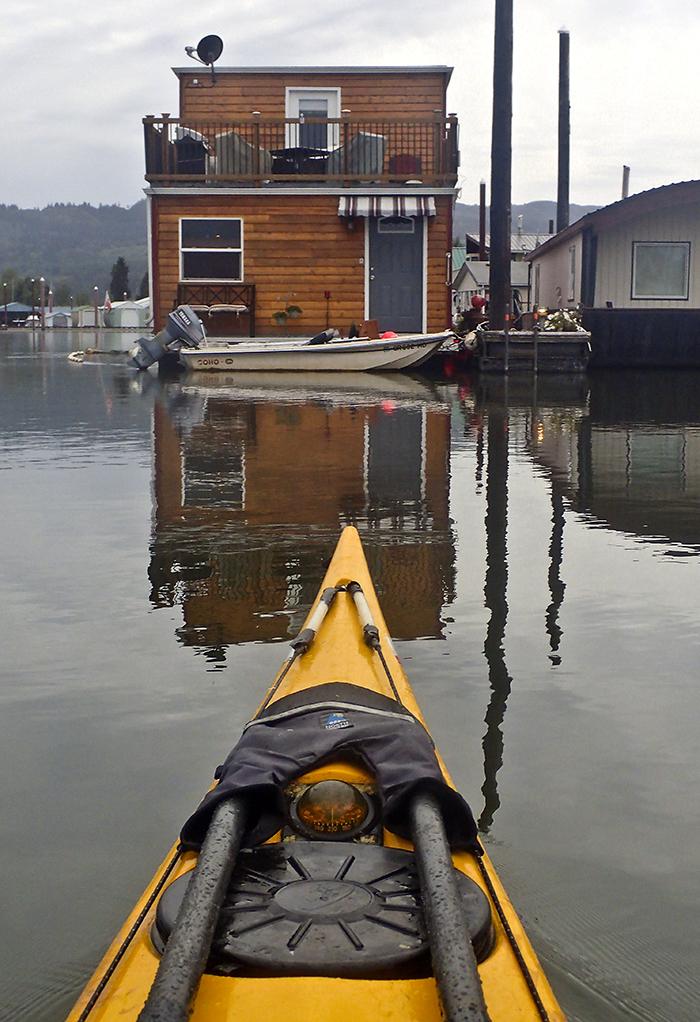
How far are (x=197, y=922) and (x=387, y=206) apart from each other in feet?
78.0

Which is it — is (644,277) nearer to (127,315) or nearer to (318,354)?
(318,354)

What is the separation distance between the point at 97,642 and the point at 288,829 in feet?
8.88

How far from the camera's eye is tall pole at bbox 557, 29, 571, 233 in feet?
109

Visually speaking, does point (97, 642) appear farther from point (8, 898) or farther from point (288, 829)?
point (288, 829)

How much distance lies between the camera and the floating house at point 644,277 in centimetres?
2441

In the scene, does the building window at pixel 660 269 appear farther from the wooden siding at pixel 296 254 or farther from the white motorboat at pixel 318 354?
the white motorboat at pixel 318 354

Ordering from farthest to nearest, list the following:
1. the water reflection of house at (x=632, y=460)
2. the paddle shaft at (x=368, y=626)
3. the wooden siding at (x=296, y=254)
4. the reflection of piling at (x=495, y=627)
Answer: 1. the wooden siding at (x=296, y=254)
2. the water reflection of house at (x=632, y=460)
3. the reflection of piling at (x=495, y=627)
4. the paddle shaft at (x=368, y=626)

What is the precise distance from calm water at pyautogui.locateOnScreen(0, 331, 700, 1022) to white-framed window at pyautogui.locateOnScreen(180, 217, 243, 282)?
14.2m

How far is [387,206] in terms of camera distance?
24719mm

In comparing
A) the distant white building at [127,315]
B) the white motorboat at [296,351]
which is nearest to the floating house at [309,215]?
the white motorboat at [296,351]

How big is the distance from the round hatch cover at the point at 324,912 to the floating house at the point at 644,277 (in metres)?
22.8

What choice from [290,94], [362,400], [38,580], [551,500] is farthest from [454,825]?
[290,94]

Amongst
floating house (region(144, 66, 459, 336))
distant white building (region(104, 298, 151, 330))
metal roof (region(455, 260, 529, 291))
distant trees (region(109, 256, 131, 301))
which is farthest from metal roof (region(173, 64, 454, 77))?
distant trees (region(109, 256, 131, 301))

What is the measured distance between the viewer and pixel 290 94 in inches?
1048
